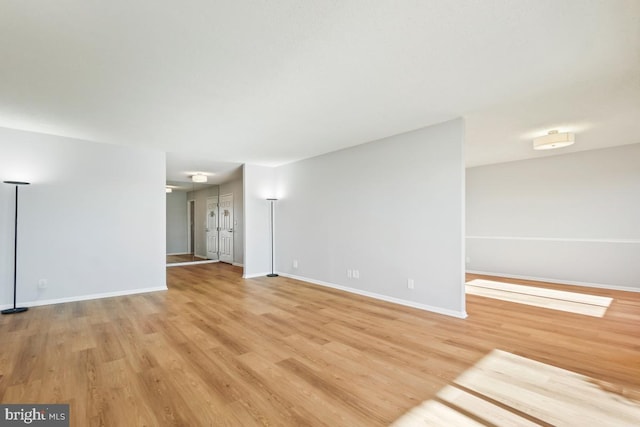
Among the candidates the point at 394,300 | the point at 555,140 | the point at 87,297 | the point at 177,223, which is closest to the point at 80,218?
the point at 87,297

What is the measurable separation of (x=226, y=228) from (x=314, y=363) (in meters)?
6.77

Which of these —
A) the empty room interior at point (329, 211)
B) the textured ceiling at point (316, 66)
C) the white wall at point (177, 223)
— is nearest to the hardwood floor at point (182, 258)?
the white wall at point (177, 223)

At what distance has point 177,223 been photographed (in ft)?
26.2

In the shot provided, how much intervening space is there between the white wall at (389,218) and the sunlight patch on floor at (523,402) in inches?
57.7

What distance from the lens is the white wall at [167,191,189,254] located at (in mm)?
7836

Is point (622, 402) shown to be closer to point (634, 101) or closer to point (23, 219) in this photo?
point (634, 101)

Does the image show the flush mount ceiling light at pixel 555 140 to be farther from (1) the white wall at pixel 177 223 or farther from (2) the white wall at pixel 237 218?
(1) the white wall at pixel 177 223

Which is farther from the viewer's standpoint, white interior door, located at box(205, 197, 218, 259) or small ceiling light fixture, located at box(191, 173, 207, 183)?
white interior door, located at box(205, 197, 218, 259)

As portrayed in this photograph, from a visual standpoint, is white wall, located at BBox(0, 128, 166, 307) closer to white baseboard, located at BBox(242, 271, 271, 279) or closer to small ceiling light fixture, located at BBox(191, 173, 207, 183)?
white baseboard, located at BBox(242, 271, 271, 279)

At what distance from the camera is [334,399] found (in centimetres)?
206

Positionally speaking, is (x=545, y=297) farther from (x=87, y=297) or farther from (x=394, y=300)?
(x=87, y=297)

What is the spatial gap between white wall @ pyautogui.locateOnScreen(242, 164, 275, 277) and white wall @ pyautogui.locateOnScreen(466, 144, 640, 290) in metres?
4.95

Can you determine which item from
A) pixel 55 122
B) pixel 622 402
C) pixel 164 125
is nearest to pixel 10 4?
pixel 164 125

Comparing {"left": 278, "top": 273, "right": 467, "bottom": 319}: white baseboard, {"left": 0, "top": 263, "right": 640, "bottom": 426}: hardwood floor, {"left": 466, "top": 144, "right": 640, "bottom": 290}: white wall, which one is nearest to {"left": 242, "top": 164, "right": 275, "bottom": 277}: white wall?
{"left": 278, "top": 273, "right": 467, "bottom": 319}: white baseboard
